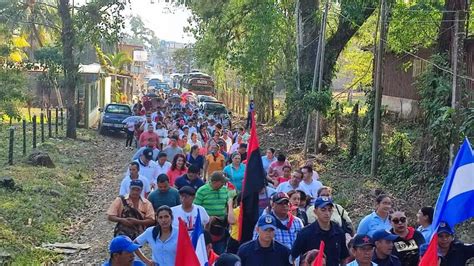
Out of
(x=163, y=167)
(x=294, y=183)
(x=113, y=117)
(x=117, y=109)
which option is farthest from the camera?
(x=117, y=109)

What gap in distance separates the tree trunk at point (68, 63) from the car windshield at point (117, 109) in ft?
11.2

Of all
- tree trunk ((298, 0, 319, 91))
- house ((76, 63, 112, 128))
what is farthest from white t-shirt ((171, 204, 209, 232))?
house ((76, 63, 112, 128))

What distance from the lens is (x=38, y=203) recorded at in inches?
511

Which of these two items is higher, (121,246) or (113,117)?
(121,246)

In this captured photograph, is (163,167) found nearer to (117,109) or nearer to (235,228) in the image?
(235,228)

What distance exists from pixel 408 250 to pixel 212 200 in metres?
2.90

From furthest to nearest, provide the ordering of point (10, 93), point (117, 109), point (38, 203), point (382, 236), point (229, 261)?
point (117, 109) < point (10, 93) < point (38, 203) < point (382, 236) < point (229, 261)

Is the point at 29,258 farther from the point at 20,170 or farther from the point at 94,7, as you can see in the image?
the point at 94,7

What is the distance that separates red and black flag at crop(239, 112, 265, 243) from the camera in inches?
307

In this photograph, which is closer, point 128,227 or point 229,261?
point 229,261

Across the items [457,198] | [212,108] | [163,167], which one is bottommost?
[163,167]

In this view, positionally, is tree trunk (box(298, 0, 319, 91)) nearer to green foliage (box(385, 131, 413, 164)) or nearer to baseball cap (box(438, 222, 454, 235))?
green foliage (box(385, 131, 413, 164))

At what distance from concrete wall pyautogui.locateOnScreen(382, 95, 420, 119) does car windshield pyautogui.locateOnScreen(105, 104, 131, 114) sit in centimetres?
1160

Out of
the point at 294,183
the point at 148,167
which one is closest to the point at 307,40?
the point at 148,167
